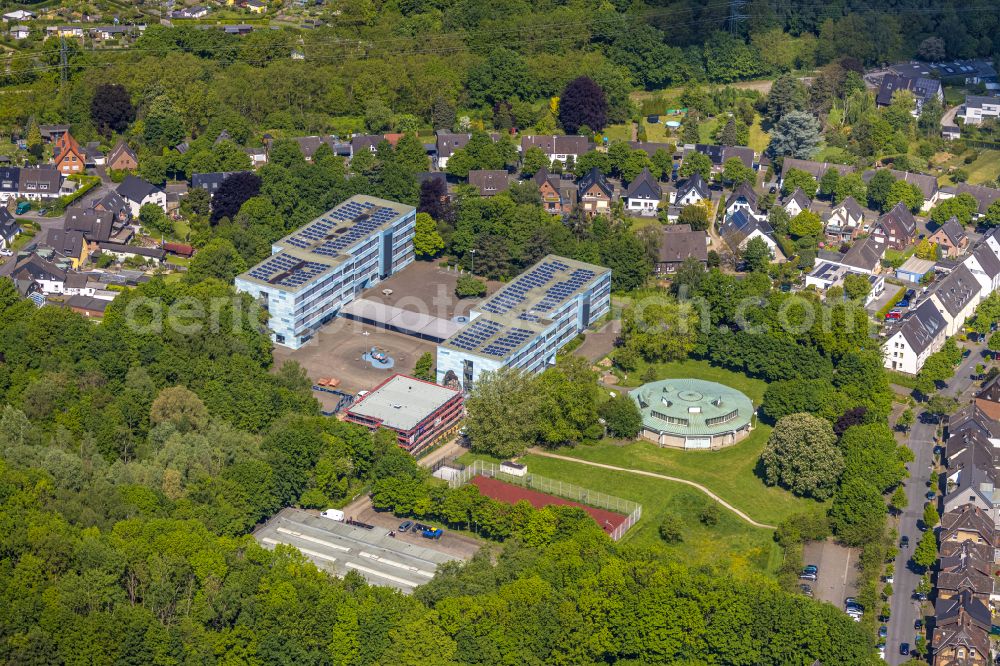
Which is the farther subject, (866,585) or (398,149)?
(398,149)

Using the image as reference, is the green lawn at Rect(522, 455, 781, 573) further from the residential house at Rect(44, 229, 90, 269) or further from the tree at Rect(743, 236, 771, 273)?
the residential house at Rect(44, 229, 90, 269)

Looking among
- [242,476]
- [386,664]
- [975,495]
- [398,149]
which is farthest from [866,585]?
[398,149]

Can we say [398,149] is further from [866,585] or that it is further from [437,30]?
[866,585]

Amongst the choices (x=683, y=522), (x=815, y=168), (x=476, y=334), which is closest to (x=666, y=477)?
(x=683, y=522)

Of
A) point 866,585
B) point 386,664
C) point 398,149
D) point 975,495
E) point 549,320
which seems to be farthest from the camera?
point 398,149

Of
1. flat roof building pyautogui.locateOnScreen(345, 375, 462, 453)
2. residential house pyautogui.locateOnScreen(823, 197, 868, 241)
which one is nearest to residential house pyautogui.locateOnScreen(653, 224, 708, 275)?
residential house pyautogui.locateOnScreen(823, 197, 868, 241)

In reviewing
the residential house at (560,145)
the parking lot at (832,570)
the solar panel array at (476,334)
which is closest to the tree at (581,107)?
the residential house at (560,145)

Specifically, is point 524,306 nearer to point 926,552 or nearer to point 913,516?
point 913,516

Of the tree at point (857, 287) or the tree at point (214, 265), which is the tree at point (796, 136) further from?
the tree at point (214, 265)
